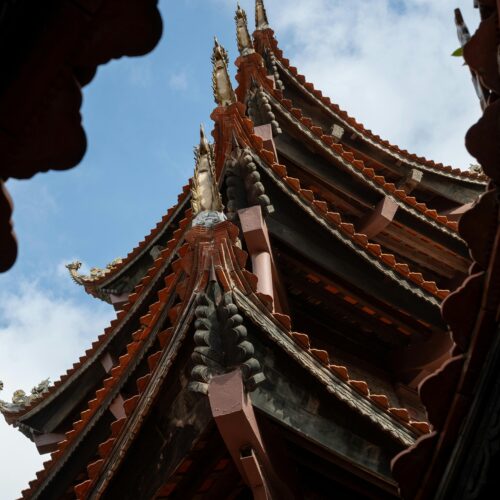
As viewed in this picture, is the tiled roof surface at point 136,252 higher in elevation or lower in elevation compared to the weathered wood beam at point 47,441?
higher

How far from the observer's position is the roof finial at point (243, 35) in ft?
37.7

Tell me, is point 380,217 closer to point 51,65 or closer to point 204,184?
point 204,184

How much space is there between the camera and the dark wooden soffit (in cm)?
216

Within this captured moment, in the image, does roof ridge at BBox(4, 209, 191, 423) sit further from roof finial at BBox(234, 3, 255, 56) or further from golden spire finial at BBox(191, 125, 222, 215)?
roof finial at BBox(234, 3, 255, 56)

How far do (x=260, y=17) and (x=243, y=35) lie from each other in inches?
98.3

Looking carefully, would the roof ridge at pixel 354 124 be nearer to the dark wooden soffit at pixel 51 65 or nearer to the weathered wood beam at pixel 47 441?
the weathered wood beam at pixel 47 441

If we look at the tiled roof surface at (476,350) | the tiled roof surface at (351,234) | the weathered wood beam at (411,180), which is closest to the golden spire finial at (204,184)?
the tiled roof surface at (351,234)

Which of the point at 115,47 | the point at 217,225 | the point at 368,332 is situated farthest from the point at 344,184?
the point at 115,47

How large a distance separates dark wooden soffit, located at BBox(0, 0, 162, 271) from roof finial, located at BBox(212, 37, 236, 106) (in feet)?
22.8

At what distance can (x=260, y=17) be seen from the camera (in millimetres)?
14141

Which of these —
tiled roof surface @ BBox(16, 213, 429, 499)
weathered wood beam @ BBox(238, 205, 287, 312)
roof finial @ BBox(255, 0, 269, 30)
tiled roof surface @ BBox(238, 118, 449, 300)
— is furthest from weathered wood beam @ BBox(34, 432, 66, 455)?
roof finial @ BBox(255, 0, 269, 30)

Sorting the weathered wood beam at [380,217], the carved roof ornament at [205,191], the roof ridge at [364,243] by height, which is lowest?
the carved roof ornament at [205,191]

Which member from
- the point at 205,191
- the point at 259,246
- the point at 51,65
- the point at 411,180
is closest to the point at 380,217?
the point at 259,246

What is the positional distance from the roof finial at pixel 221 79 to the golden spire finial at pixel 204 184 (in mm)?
1918
